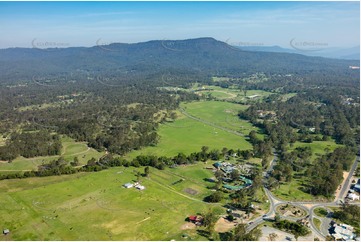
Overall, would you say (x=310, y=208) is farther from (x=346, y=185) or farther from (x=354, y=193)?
(x=346, y=185)

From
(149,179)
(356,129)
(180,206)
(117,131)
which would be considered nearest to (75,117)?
(117,131)

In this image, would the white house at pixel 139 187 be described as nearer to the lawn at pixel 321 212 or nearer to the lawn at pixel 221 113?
the lawn at pixel 321 212

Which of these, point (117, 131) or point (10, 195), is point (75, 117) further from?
point (10, 195)

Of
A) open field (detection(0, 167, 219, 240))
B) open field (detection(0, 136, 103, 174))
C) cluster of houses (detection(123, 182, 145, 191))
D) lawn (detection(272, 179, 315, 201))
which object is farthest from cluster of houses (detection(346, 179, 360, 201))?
open field (detection(0, 136, 103, 174))

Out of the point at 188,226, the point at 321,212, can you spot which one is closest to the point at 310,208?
the point at 321,212

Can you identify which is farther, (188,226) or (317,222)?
(317,222)

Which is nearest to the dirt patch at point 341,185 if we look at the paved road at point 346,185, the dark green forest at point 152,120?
the paved road at point 346,185
